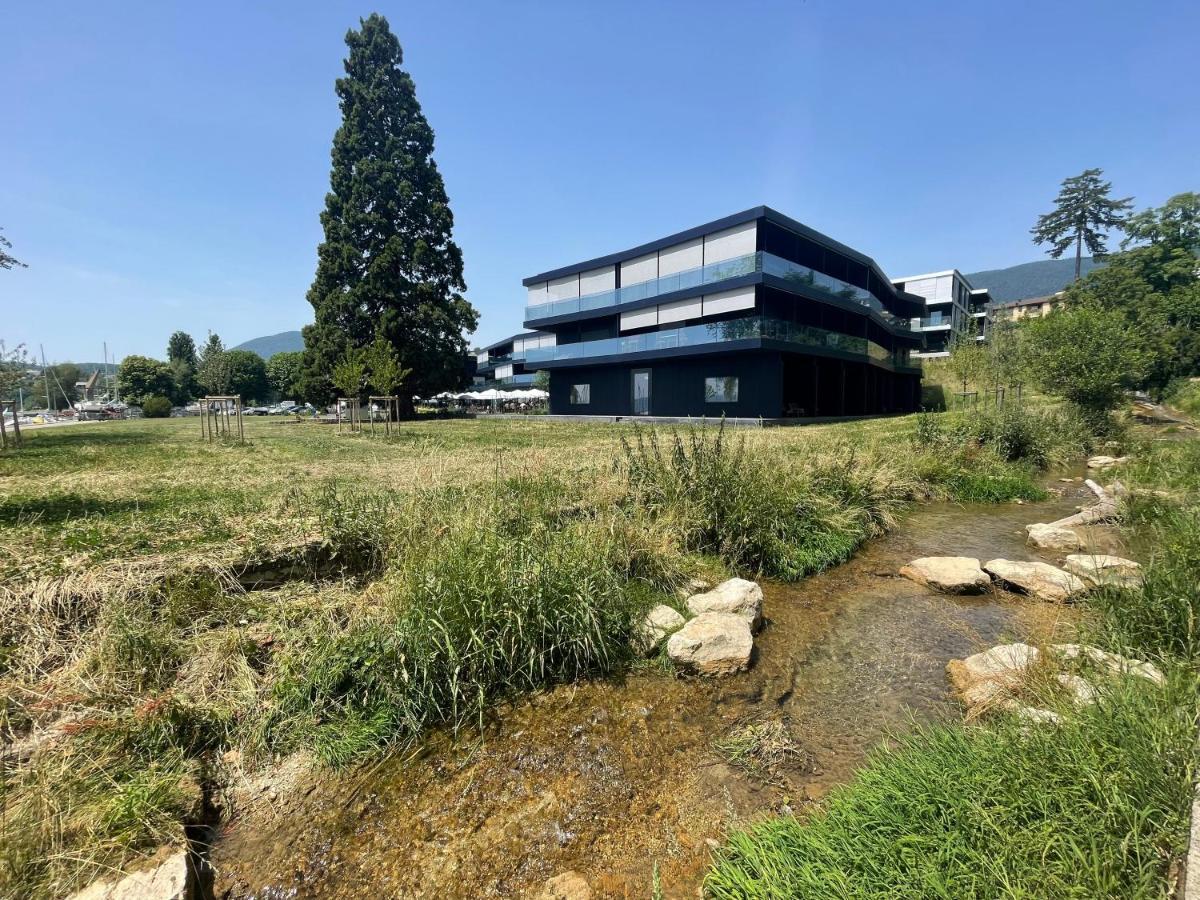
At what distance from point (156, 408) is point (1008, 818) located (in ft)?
193

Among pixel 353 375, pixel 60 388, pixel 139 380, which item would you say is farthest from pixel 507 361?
pixel 60 388

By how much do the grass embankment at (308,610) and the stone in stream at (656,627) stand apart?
12 cm

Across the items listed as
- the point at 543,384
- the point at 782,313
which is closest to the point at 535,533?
the point at 782,313

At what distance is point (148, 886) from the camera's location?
2074 millimetres

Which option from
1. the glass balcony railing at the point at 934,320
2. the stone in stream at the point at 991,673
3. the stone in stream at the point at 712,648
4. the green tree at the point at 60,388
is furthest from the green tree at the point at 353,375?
the green tree at the point at 60,388

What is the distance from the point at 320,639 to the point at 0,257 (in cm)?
1828

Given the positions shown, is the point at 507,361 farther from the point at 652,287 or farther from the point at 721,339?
the point at 721,339

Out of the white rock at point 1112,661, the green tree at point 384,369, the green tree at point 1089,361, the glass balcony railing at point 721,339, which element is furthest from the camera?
the green tree at point 384,369

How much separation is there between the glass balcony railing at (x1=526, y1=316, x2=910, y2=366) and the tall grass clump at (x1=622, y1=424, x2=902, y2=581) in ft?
50.9

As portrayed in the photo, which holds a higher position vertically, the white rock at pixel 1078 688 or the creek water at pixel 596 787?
the white rock at pixel 1078 688

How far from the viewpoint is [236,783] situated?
2.87 meters

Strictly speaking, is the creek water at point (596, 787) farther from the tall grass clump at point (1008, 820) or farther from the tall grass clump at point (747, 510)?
the tall grass clump at point (747, 510)

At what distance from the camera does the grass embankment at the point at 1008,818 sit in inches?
65.0

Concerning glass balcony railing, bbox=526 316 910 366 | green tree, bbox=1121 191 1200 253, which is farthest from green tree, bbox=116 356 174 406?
green tree, bbox=1121 191 1200 253
